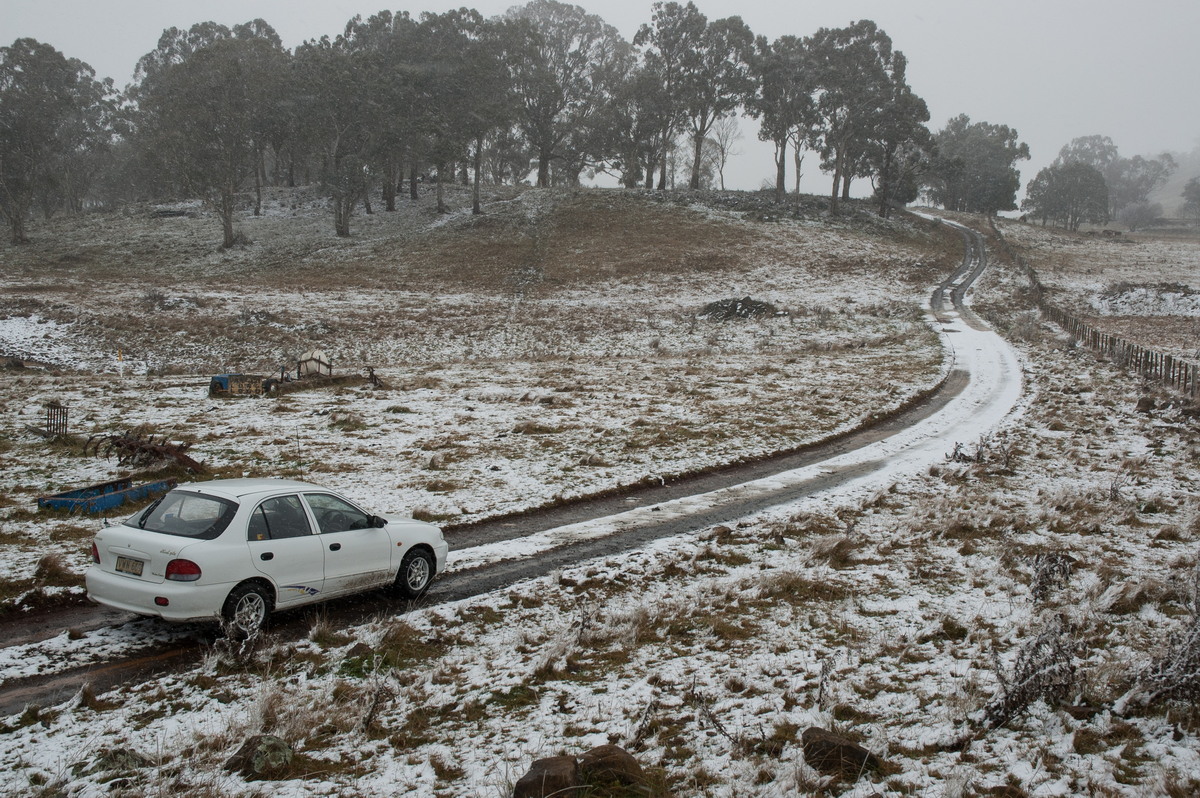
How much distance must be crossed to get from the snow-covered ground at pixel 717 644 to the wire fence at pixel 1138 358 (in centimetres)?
Answer: 638

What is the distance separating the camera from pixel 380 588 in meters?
9.63

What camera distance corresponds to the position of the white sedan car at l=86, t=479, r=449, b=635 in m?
7.61

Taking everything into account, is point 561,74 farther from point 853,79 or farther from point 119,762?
point 119,762

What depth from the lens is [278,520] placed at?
27.9 feet

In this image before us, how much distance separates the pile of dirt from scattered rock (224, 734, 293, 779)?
38.6 meters

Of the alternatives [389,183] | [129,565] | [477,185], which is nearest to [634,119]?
[477,185]

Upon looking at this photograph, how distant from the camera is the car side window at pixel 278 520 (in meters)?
8.23

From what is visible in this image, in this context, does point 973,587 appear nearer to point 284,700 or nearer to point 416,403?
point 284,700

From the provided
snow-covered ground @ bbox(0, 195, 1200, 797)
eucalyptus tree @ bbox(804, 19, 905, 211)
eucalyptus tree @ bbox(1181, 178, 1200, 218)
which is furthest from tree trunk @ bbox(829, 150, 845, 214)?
eucalyptus tree @ bbox(1181, 178, 1200, 218)

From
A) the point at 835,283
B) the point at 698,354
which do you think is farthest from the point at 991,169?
the point at 698,354

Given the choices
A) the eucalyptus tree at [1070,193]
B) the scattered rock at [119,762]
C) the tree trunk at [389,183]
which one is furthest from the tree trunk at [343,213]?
the eucalyptus tree at [1070,193]

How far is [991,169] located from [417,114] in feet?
280

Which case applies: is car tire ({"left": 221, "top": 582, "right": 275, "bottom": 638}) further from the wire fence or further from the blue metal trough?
the wire fence

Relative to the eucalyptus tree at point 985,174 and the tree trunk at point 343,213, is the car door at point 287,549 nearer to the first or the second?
the tree trunk at point 343,213
